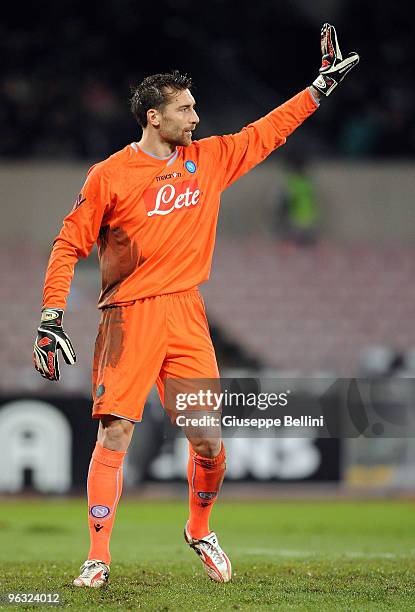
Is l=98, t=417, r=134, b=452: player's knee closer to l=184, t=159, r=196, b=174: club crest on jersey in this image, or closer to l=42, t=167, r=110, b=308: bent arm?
l=42, t=167, r=110, b=308: bent arm

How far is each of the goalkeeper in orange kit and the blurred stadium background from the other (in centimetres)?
1011

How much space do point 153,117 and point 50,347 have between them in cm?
124

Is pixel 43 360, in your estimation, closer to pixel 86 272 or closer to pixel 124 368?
pixel 124 368

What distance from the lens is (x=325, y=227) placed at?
18.0 metres

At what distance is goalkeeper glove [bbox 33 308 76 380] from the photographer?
5.07 m

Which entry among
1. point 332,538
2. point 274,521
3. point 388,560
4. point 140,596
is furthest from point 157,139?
point 274,521

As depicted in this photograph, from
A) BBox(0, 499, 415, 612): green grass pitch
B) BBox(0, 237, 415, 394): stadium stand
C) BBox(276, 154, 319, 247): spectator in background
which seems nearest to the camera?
BBox(0, 499, 415, 612): green grass pitch

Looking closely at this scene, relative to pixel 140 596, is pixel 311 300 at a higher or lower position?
higher

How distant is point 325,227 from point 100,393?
43.0ft

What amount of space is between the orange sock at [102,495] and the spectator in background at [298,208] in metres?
12.6

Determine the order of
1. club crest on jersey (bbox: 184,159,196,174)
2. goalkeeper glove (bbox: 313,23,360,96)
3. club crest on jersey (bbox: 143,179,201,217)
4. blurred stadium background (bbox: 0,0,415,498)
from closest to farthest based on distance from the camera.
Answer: club crest on jersey (bbox: 143,179,201,217)
club crest on jersey (bbox: 184,159,196,174)
goalkeeper glove (bbox: 313,23,360,96)
blurred stadium background (bbox: 0,0,415,498)

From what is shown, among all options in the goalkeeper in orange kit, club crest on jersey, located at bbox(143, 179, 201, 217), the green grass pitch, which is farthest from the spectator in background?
club crest on jersey, located at bbox(143, 179, 201, 217)

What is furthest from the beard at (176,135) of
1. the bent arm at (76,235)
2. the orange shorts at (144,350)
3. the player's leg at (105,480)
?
the player's leg at (105,480)

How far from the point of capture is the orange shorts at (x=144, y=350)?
17.1 ft
